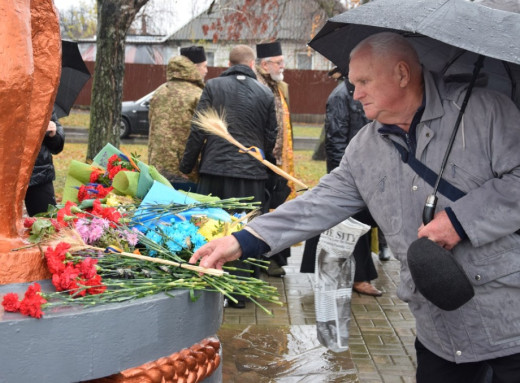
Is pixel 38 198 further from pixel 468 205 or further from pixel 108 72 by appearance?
pixel 108 72

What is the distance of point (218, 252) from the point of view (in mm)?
2893

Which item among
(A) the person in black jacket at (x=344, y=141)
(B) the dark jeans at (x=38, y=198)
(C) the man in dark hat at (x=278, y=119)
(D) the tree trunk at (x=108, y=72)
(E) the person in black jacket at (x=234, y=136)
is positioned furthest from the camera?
(D) the tree trunk at (x=108, y=72)

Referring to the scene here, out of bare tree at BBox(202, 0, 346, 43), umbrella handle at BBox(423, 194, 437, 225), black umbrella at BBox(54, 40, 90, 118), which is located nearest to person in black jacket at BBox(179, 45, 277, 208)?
black umbrella at BBox(54, 40, 90, 118)

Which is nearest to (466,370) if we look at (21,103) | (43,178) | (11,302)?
(11,302)

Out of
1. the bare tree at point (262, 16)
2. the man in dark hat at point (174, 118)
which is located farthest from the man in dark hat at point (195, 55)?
the bare tree at point (262, 16)

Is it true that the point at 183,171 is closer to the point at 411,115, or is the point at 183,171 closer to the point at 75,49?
the point at 75,49

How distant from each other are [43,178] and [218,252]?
286 cm

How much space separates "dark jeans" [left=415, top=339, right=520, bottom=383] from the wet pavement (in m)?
1.71

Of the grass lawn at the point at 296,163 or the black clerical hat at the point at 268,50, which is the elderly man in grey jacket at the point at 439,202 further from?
the grass lawn at the point at 296,163

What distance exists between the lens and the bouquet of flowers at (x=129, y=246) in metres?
2.73

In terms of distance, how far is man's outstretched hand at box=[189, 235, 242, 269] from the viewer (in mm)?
2893

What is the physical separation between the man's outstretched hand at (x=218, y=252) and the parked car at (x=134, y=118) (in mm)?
21129

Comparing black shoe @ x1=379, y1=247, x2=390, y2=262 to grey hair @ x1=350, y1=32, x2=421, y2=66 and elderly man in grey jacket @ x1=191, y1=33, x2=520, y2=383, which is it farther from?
grey hair @ x1=350, y1=32, x2=421, y2=66

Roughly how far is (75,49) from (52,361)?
2.95 meters
